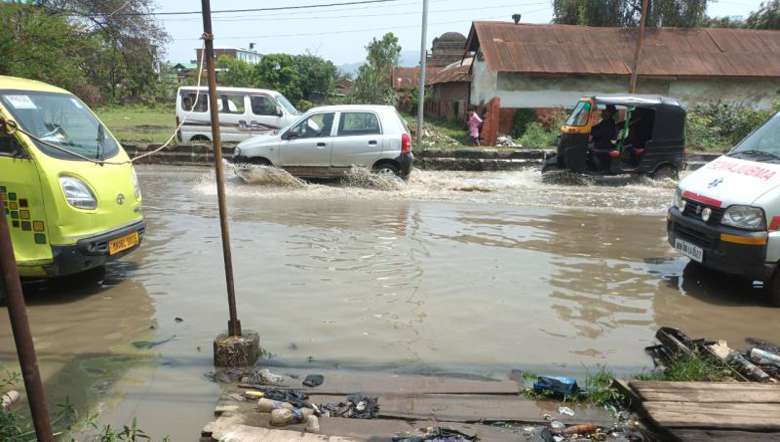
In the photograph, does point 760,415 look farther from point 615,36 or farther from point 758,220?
point 615,36

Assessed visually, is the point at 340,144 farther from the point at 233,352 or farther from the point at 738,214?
the point at 233,352

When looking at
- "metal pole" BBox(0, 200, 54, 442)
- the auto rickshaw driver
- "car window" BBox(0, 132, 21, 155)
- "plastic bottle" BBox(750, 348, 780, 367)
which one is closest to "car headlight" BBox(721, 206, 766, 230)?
"plastic bottle" BBox(750, 348, 780, 367)

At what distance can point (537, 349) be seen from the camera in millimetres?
4730

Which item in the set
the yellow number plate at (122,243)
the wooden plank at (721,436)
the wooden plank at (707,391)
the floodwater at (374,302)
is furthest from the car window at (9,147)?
the wooden plank at (721,436)

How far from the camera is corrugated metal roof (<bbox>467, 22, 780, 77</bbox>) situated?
81.1 ft

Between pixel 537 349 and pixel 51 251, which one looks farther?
pixel 51 251

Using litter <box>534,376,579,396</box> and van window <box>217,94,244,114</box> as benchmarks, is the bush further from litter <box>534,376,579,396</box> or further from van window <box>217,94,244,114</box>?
litter <box>534,376,579,396</box>

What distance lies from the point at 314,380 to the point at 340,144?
8.69 meters

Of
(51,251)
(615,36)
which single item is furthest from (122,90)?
(51,251)

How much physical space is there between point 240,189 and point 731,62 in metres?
23.1

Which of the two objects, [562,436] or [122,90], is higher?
[122,90]

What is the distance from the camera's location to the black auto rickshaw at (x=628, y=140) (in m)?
13.0

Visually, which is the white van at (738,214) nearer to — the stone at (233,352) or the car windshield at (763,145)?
the car windshield at (763,145)

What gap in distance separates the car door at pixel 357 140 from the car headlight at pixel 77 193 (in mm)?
7213
